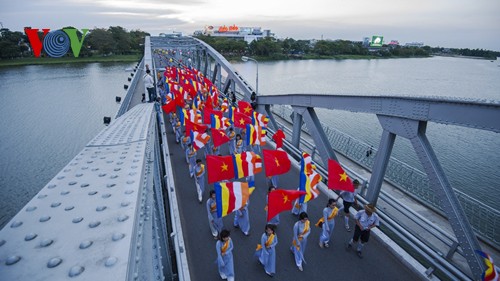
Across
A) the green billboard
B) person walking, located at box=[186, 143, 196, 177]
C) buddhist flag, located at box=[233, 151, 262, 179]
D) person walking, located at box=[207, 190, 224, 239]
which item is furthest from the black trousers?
the green billboard


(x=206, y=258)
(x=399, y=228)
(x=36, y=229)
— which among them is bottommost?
(x=206, y=258)

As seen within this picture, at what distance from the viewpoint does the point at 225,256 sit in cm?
645

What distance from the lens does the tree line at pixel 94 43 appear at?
68.8 m

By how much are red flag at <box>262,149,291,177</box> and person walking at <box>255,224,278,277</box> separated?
2581 mm

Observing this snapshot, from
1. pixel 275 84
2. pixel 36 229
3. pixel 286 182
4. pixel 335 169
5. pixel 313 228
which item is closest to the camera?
pixel 36 229

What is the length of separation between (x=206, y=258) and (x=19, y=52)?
92.3 meters

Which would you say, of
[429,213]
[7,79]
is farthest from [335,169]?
[7,79]

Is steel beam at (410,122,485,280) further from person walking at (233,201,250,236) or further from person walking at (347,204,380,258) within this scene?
person walking at (233,201,250,236)

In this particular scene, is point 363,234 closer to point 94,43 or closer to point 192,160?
point 192,160

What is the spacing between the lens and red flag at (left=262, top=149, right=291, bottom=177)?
9180 mm

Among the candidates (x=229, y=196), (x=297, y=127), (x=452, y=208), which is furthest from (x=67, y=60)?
(x=452, y=208)

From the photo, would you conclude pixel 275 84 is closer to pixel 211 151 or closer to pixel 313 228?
pixel 211 151

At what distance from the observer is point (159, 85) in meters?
28.5

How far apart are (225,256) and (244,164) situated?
331 centimetres
